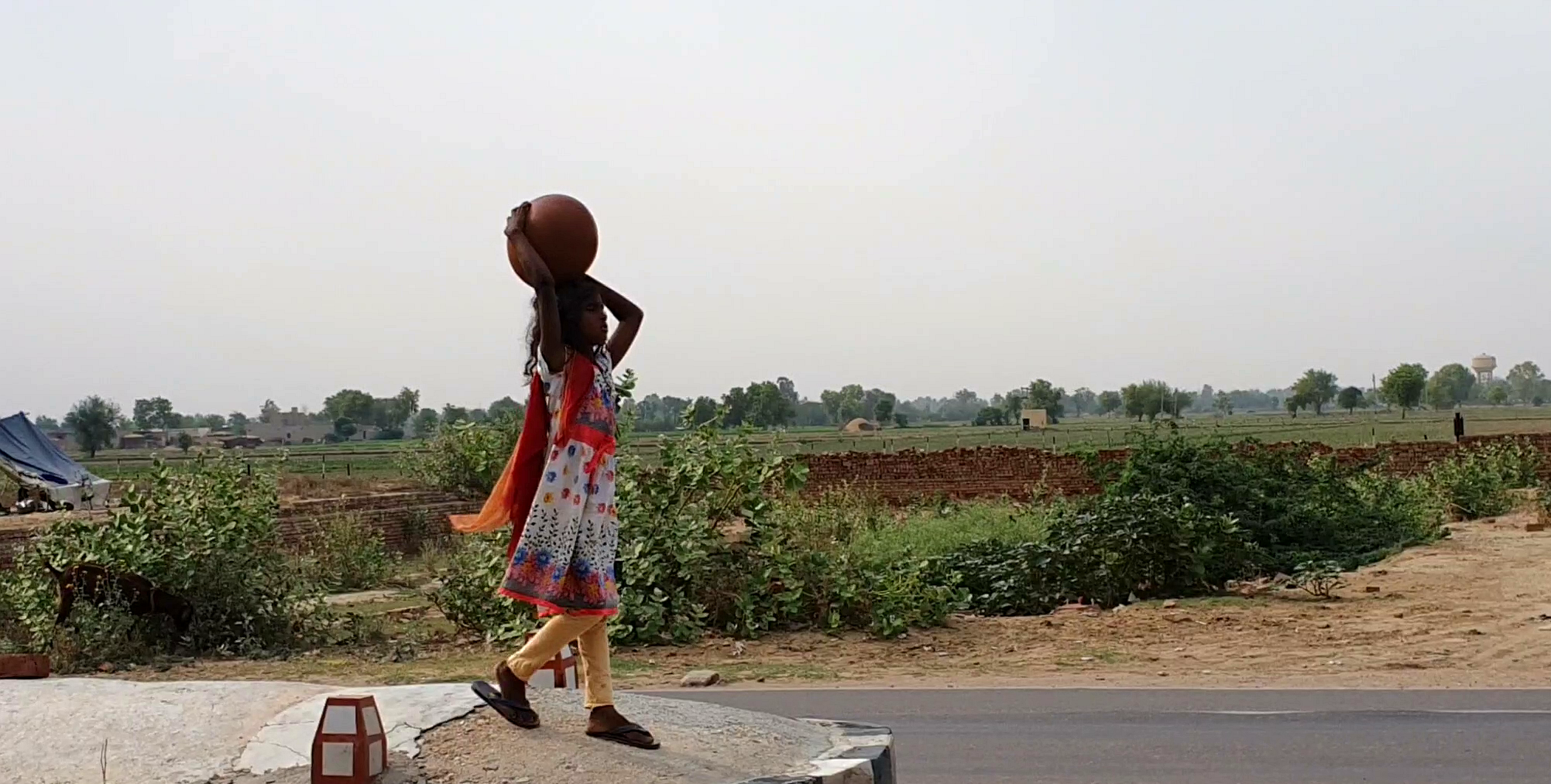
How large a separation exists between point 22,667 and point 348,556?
16.6 meters

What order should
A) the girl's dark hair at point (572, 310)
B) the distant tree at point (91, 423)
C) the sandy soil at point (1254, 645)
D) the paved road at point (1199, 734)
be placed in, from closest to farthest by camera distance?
1. the girl's dark hair at point (572, 310)
2. the paved road at point (1199, 734)
3. the sandy soil at point (1254, 645)
4. the distant tree at point (91, 423)

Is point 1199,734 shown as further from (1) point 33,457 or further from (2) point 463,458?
(1) point 33,457

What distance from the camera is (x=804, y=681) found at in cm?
1209

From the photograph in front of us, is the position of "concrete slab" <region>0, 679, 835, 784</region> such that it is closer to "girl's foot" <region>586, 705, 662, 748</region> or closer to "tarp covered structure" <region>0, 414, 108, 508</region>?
"girl's foot" <region>586, 705, 662, 748</region>

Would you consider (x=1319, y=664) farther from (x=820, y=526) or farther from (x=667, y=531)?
(x=820, y=526)

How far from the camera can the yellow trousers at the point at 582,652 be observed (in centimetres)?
539

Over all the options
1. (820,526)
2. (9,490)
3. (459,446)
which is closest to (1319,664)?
(820,526)

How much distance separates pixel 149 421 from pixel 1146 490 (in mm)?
108904

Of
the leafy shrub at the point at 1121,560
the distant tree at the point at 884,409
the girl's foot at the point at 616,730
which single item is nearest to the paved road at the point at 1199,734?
the girl's foot at the point at 616,730

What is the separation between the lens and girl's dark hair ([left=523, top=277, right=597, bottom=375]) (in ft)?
17.6

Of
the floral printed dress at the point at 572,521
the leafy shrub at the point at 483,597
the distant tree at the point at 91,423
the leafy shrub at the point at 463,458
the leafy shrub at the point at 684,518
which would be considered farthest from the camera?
the distant tree at the point at 91,423

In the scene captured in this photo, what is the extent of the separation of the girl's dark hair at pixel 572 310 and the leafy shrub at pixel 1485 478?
2282cm

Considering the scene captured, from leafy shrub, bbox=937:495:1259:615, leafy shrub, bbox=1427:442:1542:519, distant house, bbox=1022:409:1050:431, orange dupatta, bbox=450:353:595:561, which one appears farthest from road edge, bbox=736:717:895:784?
distant house, bbox=1022:409:1050:431

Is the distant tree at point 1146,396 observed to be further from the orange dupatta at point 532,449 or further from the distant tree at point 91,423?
the orange dupatta at point 532,449
